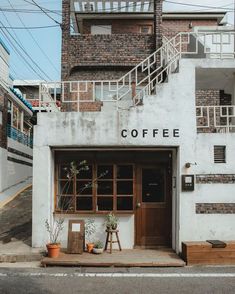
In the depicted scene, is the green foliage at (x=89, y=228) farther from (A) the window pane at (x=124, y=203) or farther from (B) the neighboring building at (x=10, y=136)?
(B) the neighboring building at (x=10, y=136)

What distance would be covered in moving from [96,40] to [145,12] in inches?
166

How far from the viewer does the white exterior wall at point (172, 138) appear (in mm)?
10727

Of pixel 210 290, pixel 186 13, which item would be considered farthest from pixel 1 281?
pixel 186 13

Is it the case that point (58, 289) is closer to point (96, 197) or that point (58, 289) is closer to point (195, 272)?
point (195, 272)

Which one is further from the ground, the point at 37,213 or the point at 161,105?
the point at 161,105

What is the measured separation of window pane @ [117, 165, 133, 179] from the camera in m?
11.5

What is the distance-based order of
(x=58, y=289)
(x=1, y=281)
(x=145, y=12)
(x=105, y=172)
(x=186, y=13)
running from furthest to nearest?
(x=186, y=13) → (x=145, y=12) → (x=105, y=172) → (x=1, y=281) → (x=58, y=289)

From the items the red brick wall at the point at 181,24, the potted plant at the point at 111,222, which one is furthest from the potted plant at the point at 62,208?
the red brick wall at the point at 181,24

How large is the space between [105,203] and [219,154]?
10.9ft

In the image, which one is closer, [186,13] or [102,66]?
[102,66]

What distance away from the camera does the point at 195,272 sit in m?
8.95

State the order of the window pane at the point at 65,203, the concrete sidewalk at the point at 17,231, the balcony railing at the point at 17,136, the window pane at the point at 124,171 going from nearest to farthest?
the concrete sidewalk at the point at 17,231 → the window pane at the point at 65,203 → the window pane at the point at 124,171 → the balcony railing at the point at 17,136

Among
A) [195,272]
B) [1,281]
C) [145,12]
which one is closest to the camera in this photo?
[1,281]

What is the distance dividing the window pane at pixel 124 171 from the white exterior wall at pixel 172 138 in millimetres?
904
